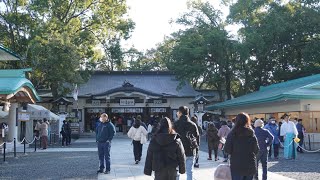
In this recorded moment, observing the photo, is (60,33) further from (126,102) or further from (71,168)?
(71,168)

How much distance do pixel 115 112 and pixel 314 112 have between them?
21.9 meters

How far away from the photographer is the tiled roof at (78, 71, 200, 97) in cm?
4097

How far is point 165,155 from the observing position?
628cm

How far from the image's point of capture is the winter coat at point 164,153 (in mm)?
6262

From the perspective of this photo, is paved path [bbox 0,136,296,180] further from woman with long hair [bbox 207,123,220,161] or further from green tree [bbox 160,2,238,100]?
green tree [bbox 160,2,238,100]

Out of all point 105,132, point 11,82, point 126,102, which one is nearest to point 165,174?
point 105,132

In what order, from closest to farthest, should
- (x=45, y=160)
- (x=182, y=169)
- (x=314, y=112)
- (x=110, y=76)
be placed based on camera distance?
(x=182, y=169) → (x=45, y=160) → (x=314, y=112) → (x=110, y=76)

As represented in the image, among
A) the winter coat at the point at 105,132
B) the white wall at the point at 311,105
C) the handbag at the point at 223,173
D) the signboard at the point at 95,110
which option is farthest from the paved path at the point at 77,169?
the signboard at the point at 95,110

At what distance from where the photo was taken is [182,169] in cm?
639

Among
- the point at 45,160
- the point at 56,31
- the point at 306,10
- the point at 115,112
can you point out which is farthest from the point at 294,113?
the point at 115,112

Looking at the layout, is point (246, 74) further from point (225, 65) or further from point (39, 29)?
point (39, 29)

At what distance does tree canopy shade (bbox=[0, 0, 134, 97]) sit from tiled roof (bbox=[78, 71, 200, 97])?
208 inches

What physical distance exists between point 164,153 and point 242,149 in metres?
1.34

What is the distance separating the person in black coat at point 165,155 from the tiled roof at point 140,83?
33213 millimetres
